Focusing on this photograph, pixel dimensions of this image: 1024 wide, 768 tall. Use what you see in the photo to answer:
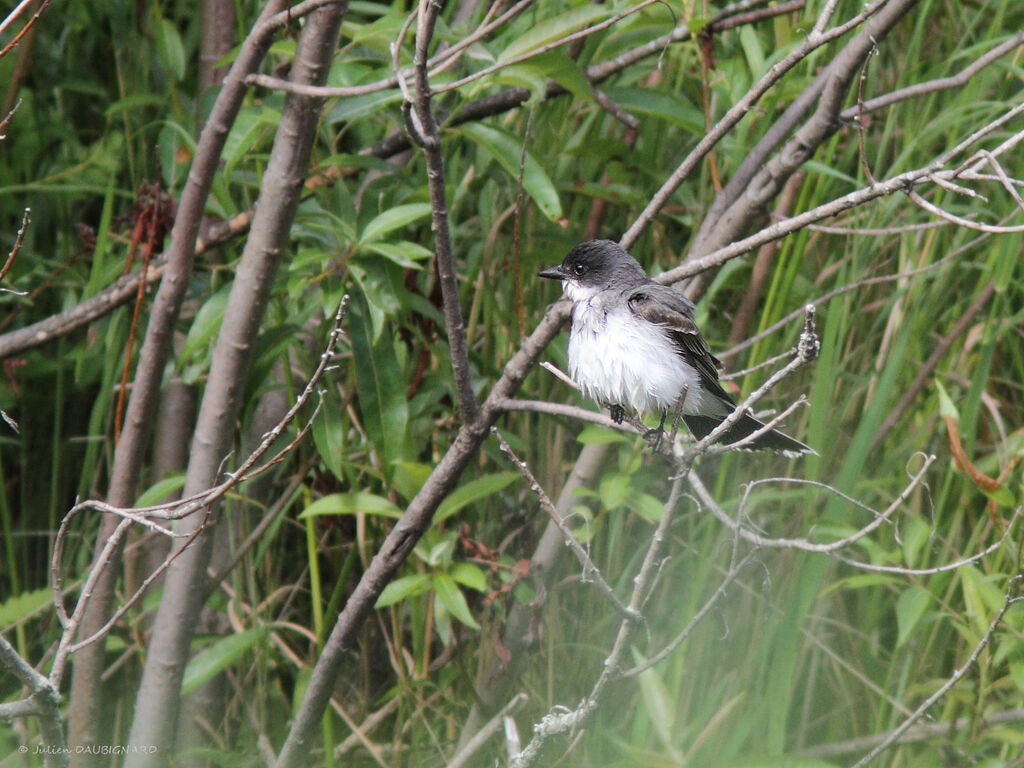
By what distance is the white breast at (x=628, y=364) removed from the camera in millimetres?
2666

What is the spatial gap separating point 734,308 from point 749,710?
4.99ft

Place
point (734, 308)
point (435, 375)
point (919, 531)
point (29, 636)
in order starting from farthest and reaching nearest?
point (734, 308) → point (29, 636) → point (435, 375) → point (919, 531)

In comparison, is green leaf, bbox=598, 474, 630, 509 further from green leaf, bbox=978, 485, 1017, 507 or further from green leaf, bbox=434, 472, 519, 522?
green leaf, bbox=978, 485, 1017, 507

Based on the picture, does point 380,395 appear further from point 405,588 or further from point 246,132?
point 246,132

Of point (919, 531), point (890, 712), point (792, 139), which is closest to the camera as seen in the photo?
point (792, 139)

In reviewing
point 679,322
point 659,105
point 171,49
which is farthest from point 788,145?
point 171,49

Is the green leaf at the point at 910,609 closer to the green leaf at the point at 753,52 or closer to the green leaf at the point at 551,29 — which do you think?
the green leaf at the point at 753,52

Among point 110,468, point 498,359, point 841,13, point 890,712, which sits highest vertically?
point 841,13

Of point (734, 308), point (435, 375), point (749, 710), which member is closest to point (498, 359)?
point (435, 375)

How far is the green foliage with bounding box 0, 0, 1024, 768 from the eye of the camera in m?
2.79

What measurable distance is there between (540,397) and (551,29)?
1320mm

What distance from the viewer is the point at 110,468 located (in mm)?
3447

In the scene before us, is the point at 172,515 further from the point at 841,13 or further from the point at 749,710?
the point at 841,13

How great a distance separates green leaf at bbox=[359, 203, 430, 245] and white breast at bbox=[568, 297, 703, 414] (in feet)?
1.66
